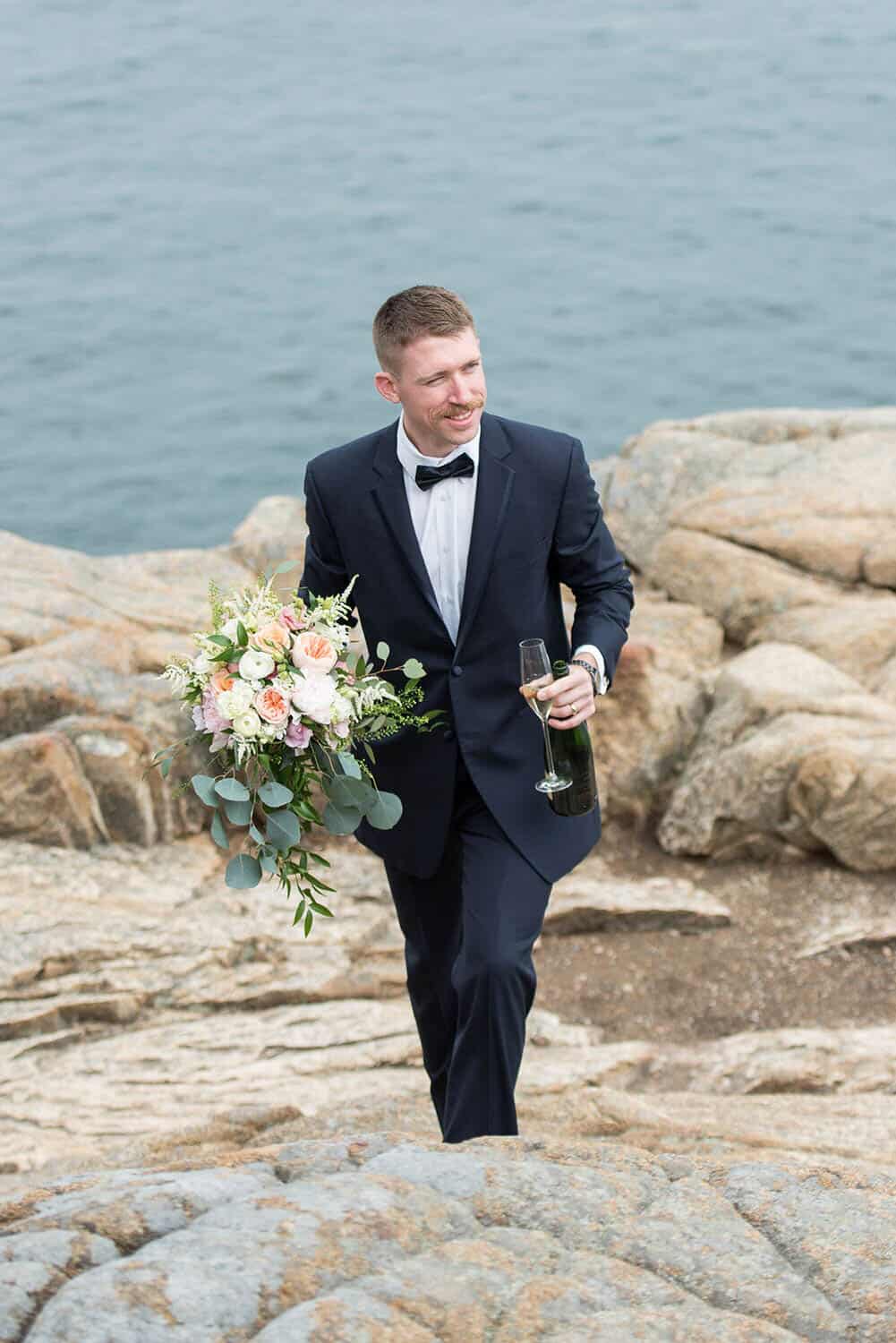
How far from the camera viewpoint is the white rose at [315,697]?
434 centimetres

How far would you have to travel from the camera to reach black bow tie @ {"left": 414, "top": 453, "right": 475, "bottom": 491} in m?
5.10

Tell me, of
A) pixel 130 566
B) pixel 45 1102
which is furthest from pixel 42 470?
pixel 45 1102

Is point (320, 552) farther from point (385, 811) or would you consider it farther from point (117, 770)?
point (117, 770)

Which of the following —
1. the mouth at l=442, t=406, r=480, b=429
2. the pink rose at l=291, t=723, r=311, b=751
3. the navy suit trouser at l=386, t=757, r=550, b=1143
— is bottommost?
the navy suit trouser at l=386, t=757, r=550, b=1143

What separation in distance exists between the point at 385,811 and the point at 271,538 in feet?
22.4

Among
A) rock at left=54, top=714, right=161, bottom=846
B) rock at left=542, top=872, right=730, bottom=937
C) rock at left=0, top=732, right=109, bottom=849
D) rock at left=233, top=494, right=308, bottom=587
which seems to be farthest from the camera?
rock at left=233, top=494, right=308, bottom=587

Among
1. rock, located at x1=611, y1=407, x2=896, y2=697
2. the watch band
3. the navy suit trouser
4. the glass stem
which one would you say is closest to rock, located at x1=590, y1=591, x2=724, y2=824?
rock, located at x1=611, y1=407, x2=896, y2=697

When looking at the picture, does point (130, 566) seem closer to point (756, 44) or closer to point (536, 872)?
point (536, 872)

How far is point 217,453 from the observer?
2412 cm

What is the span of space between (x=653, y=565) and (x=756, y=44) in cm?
3320

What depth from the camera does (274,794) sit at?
439cm

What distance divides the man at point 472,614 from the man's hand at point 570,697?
0.26 feet

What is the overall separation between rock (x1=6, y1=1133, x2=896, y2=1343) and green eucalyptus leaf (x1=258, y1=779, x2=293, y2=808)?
0.93 metres

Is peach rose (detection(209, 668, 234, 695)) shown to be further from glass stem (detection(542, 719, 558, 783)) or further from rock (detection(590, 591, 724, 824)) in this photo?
rock (detection(590, 591, 724, 824))
